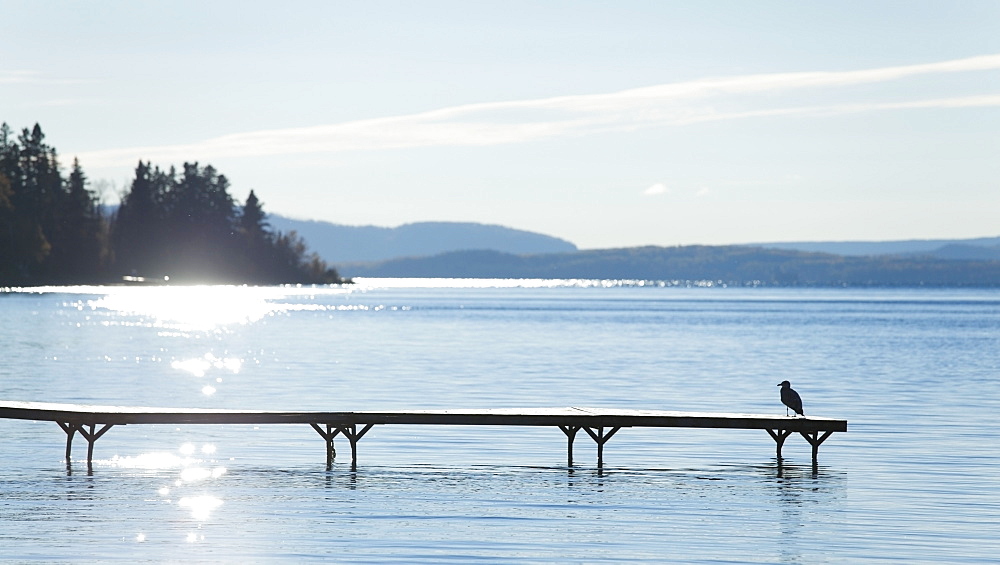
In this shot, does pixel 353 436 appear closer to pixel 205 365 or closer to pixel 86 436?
pixel 86 436

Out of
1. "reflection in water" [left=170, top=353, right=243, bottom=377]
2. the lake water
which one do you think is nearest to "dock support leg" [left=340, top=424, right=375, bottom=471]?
the lake water

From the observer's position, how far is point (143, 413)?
29.0 metres

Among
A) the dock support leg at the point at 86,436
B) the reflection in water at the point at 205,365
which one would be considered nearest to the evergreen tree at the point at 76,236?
the reflection in water at the point at 205,365

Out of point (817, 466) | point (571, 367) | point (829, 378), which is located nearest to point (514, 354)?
point (571, 367)

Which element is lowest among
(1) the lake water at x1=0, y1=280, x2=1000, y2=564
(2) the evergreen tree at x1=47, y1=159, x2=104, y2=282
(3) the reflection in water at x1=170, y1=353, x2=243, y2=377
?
(1) the lake water at x1=0, y1=280, x2=1000, y2=564

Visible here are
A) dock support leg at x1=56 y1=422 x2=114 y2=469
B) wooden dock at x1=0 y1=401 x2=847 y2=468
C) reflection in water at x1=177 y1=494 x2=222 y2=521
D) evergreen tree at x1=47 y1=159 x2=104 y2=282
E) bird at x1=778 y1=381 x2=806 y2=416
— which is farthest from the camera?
evergreen tree at x1=47 y1=159 x2=104 y2=282

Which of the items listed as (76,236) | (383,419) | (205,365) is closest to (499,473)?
(383,419)

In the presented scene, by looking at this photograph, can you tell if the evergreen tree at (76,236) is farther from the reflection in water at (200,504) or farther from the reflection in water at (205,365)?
the reflection in water at (200,504)

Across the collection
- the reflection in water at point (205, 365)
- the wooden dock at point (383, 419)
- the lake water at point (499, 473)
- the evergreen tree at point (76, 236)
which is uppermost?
the evergreen tree at point (76, 236)

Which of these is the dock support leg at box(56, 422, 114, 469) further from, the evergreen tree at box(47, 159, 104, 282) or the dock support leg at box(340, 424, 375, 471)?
the evergreen tree at box(47, 159, 104, 282)

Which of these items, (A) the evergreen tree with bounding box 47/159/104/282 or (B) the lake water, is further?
(A) the evergreen tree with bounding box 47/159/104/282

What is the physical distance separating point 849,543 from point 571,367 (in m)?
45.2

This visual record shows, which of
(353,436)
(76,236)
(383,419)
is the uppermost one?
(76,236)

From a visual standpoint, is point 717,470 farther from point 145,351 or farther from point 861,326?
point 861,326
